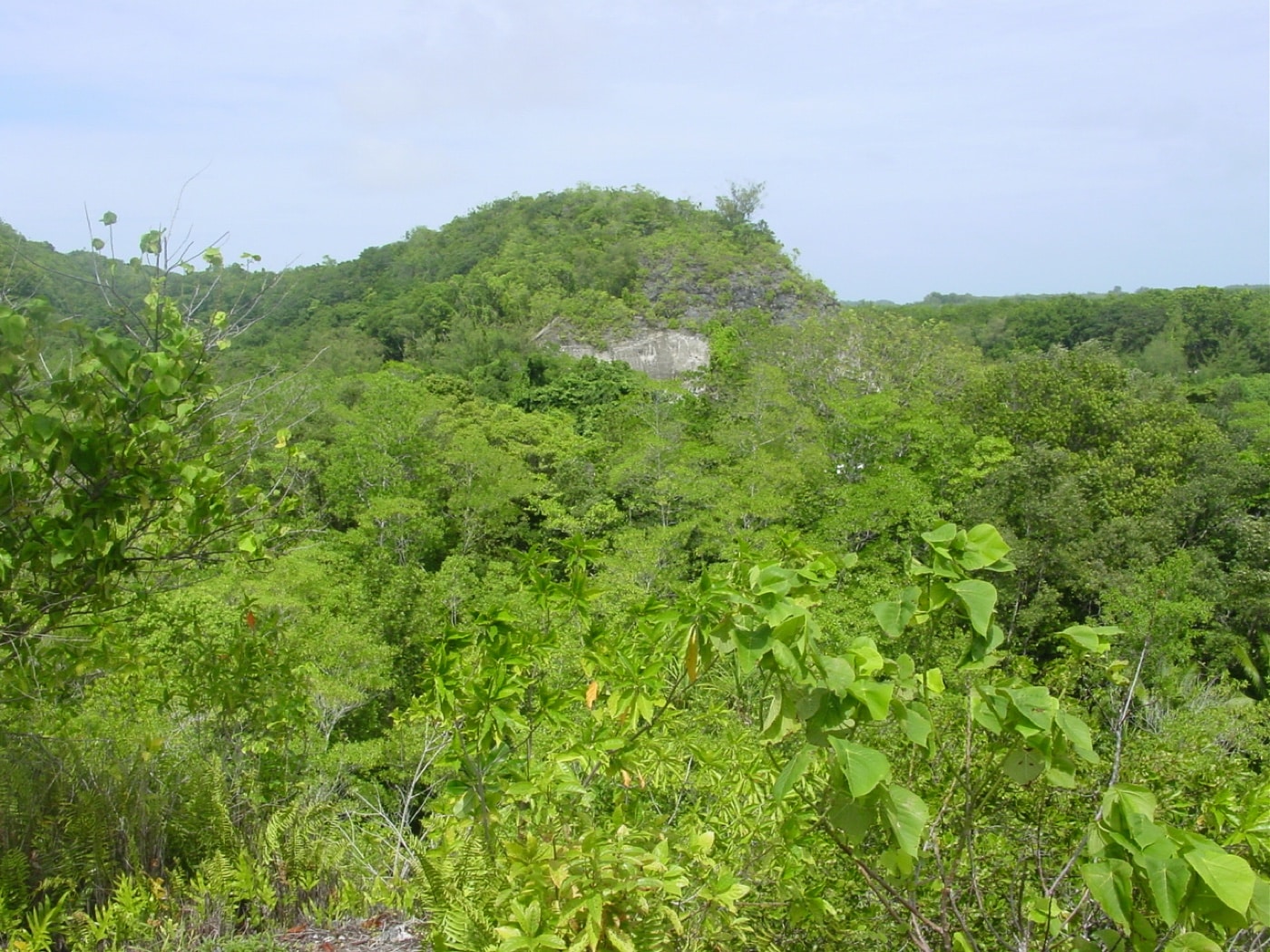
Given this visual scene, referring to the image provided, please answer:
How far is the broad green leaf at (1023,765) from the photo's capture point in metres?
1.50

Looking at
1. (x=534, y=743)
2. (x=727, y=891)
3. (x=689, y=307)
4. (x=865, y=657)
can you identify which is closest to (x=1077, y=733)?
(x=865, y=657)

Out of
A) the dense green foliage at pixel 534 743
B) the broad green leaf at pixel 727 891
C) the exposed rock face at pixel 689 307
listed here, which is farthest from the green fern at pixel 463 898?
the exposed rock face at pixel 689 307

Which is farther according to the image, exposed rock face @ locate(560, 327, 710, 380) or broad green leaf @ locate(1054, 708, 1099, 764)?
exposed rock face @ locate(560, 327, 710, 380)

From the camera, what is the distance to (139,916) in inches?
118

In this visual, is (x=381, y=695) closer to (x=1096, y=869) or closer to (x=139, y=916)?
(x=139, y=916)

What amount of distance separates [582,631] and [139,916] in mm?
2010

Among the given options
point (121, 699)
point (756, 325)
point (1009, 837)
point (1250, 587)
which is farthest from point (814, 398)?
point (1009, 837)

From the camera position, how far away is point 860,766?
4.24 feet

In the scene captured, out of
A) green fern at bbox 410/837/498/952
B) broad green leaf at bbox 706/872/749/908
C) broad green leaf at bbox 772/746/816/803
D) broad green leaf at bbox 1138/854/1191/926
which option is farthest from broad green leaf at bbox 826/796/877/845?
green fern at bbox 410/837/498/952

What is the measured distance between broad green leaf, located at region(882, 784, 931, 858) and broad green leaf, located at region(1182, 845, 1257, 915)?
36 centimetres

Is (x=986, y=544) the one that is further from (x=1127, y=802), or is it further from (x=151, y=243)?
(x=151, y=243)

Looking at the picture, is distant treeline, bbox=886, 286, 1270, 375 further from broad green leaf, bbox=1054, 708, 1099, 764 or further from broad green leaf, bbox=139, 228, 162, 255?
broad green leaf, bbox=1054, 708, 1099, 764

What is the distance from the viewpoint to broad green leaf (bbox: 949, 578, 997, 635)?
1.35 metres

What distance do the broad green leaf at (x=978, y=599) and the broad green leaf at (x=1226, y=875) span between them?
0.40 meters
